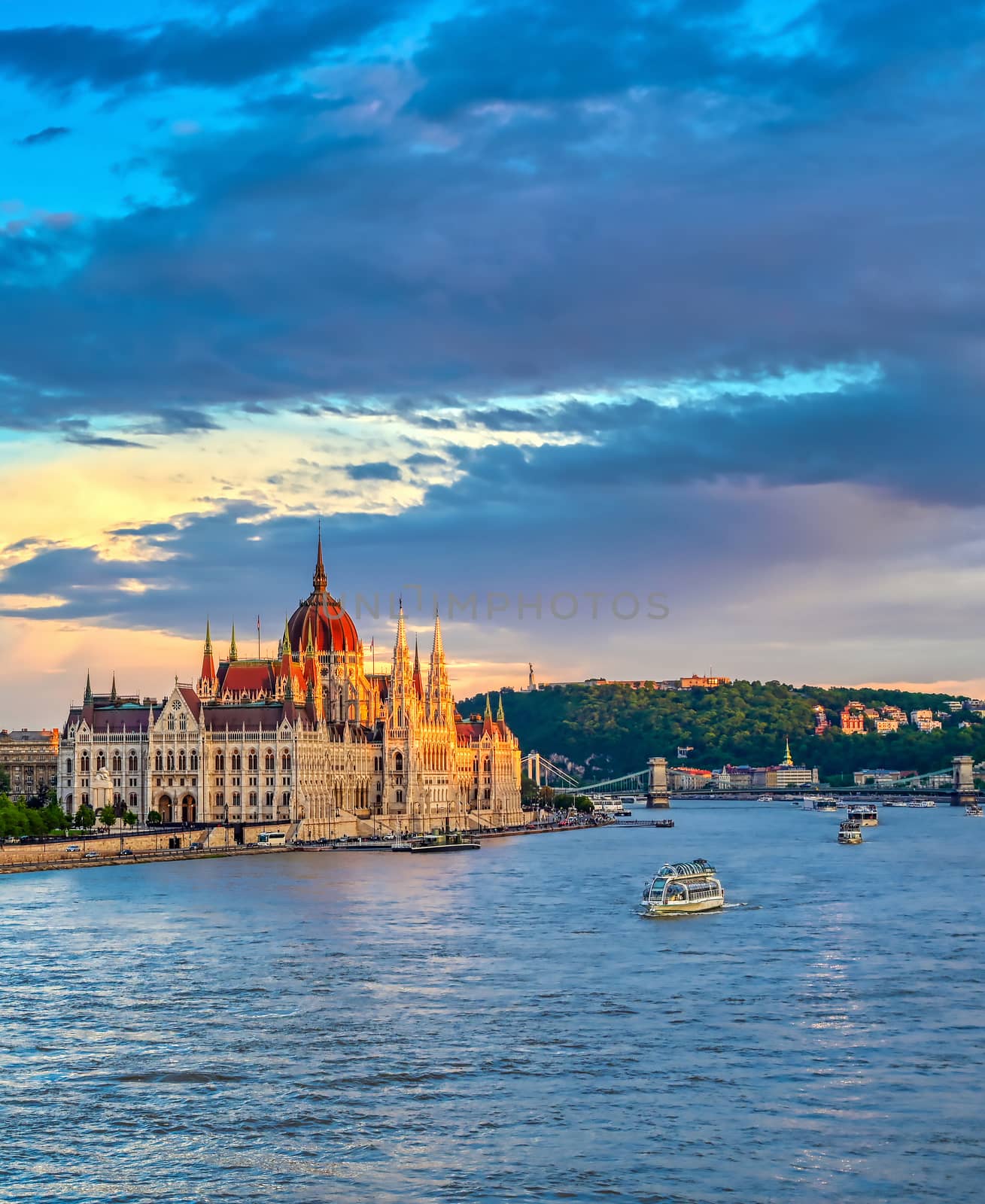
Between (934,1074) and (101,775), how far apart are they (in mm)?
123114

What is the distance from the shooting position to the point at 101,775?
538 ft

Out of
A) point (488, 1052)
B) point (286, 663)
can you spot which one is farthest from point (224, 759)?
point (488, 1052)

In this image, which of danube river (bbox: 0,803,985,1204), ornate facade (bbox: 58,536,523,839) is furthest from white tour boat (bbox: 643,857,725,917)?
ornate facade (bbox: 58,536,523,839)

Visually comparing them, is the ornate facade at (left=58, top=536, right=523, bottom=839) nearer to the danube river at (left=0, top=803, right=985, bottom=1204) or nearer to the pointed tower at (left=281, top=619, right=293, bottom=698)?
the pointed tower at (left=281, top=619, right=293, bottom=698)

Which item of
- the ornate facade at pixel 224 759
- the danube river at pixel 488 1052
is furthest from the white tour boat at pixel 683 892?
the ornate facade at pixel 224 759

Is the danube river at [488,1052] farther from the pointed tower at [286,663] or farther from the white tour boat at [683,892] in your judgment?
the pointed tower at [286,663]

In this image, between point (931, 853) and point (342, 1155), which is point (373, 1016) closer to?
point (342, 1155)

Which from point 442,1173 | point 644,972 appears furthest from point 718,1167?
point 644,972

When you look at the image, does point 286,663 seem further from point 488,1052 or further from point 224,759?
point 488,1052

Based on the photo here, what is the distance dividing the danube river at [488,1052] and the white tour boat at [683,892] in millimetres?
1395

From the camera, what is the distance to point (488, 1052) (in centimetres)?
5369

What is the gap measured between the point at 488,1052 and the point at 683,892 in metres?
39.2

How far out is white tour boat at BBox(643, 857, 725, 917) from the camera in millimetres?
90875

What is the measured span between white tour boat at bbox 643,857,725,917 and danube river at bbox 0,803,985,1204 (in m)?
1.40
